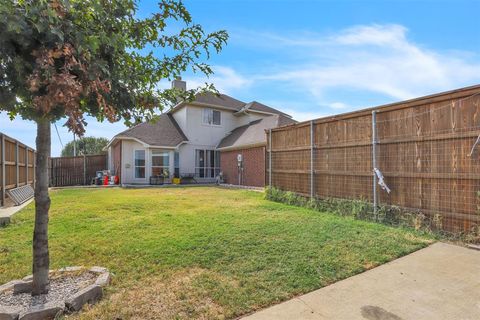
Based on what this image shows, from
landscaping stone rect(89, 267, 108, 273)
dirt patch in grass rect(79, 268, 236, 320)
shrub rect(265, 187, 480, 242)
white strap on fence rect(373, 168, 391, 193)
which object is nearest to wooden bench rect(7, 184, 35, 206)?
landscaping stone rect(89, 267, 108, 273)

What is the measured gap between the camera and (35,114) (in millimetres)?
2461

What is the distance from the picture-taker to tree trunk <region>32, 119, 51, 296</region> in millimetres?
3039

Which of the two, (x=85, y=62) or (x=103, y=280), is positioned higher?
(x=85, y=62)

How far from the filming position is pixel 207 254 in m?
4.46

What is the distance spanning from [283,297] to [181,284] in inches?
47.9

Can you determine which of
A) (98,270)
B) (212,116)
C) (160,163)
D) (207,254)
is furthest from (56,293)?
(212,116)

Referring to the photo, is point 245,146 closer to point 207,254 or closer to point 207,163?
point 207,163

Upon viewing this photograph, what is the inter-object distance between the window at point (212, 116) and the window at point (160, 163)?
389 centimetres

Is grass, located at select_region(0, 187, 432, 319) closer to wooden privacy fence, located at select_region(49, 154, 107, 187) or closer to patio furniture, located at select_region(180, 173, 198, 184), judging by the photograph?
patio furniture, located at select_region(180, 173, 198, 184)

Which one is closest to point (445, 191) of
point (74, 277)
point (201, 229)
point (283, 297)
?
point (283, 297)

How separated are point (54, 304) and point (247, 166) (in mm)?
14079

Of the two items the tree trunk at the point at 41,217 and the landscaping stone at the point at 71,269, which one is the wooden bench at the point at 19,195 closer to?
the landscaping stone at the point at 71,269

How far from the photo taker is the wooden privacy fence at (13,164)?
8.65m

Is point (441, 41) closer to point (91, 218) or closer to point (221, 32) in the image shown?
point (221, 32)
